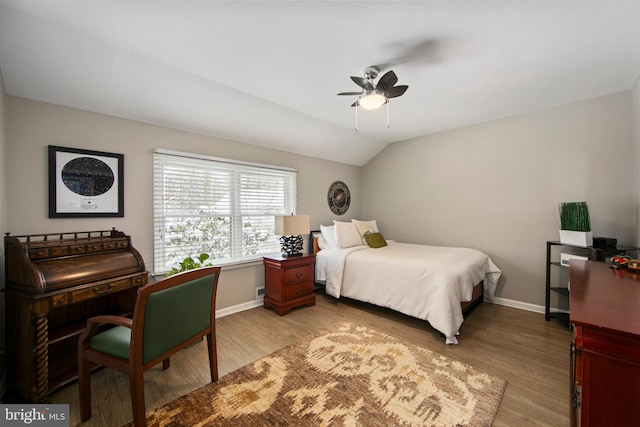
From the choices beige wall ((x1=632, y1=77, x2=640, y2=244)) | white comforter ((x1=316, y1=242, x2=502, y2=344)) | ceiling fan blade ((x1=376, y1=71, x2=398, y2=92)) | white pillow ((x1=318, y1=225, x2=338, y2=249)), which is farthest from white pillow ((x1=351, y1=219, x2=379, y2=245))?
beige wall ((x1=632, y1=77, x2=640, y2=244))

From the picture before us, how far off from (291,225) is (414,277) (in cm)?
157

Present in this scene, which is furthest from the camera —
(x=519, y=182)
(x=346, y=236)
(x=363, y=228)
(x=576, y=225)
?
(x=363, y=228)

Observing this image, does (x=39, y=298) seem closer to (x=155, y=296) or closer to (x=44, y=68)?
(x=155, y=296)

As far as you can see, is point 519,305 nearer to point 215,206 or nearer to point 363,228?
point 363,228

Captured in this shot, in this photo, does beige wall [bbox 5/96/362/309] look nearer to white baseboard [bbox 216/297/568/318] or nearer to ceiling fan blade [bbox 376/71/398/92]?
white baseboard [bbox 216/297/568/318]

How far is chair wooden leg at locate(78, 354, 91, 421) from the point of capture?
5.26 ft

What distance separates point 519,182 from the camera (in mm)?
3479

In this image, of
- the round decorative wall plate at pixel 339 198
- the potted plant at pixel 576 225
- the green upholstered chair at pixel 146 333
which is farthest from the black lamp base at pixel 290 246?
the potted plant at pixel 576 225

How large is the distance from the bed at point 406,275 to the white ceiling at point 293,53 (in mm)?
1884

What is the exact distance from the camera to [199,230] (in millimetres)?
3127

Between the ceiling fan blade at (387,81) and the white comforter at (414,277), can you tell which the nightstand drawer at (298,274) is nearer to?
the white comforter at (414,277)

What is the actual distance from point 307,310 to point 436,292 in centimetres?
163

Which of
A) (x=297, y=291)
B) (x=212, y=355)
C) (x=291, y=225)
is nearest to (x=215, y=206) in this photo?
(x=291, y=225)

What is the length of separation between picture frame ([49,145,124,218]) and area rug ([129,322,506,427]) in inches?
71.0
